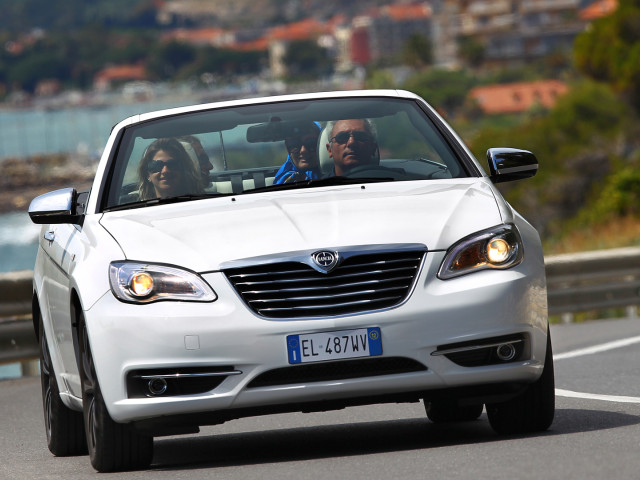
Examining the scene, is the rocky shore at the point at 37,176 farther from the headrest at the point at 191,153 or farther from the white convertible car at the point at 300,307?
the white convertible car at the point at 300,307

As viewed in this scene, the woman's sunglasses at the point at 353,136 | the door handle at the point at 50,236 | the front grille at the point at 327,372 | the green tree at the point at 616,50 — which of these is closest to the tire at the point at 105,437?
the front grille at the point at 327,372

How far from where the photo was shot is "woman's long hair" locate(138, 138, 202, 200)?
6.61 m

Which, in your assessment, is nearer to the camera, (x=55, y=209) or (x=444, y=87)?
(x=55, y=209)

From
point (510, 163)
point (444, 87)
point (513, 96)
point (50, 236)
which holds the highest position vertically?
point (510, 163)

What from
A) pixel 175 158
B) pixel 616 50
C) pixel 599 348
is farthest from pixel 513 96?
pixel 175 158

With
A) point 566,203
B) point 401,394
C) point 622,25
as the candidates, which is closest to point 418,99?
point 401,394

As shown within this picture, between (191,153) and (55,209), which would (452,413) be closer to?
(191,153)

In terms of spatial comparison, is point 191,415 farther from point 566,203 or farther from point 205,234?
point 566,203

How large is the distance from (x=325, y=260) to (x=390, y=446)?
3.59 feet

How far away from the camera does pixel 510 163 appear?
6.77 m

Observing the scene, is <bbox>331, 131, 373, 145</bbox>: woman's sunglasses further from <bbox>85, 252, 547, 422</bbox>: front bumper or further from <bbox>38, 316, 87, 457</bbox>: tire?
<bbox>38, 316, 87, 457</bbox>: tire

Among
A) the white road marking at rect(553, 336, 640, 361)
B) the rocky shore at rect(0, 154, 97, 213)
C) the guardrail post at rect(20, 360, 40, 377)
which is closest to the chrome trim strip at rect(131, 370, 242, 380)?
the white road marking at rect(553, 336, 640, 361)

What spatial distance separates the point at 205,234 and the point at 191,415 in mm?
690

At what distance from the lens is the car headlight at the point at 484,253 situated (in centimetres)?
572
